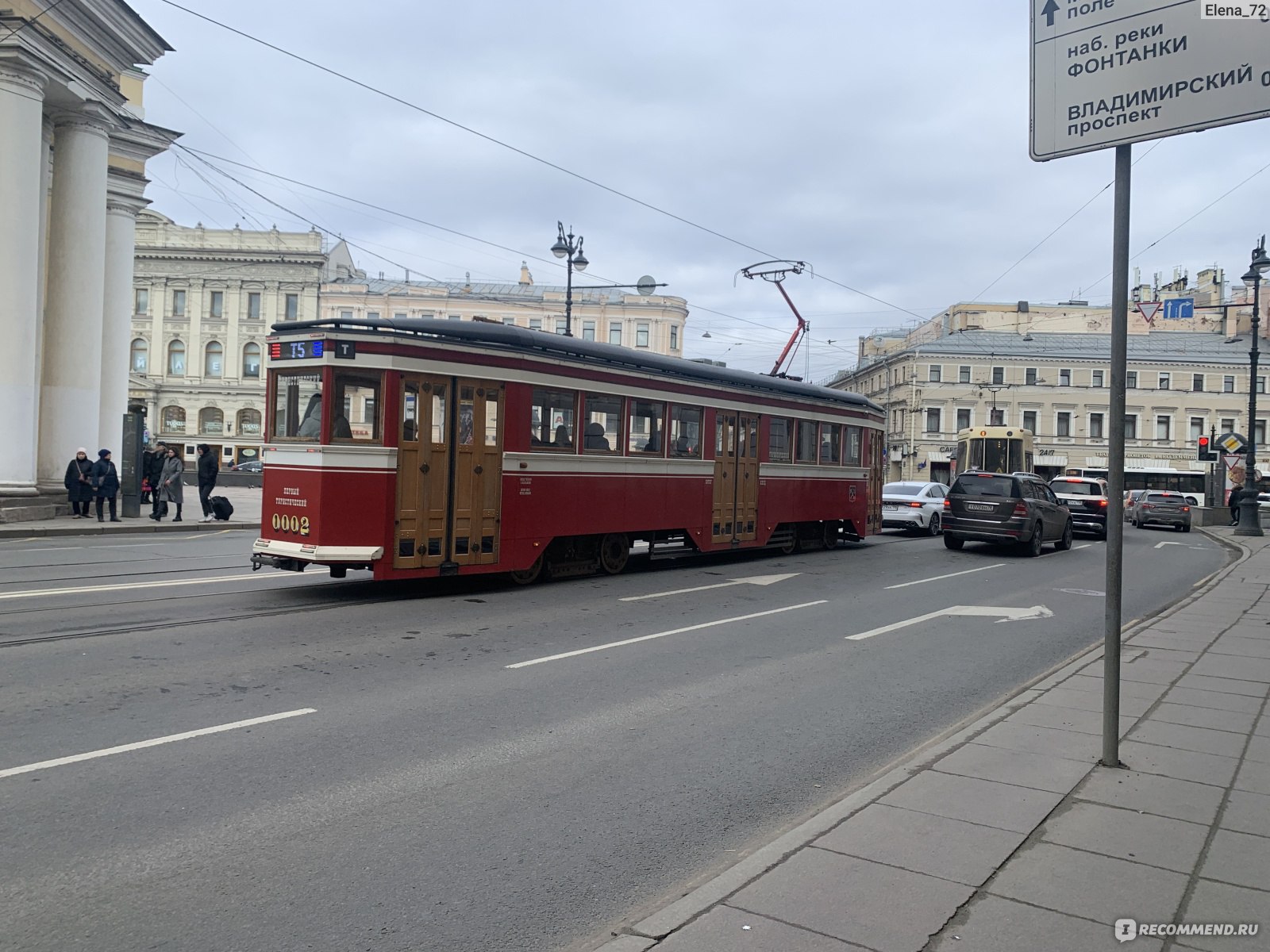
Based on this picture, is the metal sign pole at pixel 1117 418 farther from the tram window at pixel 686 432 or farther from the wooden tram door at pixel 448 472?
the tram window at pixel 686 432

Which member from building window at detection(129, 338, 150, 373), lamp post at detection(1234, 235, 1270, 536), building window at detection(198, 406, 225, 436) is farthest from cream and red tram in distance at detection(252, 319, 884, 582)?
building window at detection(129, 338, 150, 373)

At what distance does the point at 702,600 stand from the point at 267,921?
30.3 ft

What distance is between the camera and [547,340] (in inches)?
526

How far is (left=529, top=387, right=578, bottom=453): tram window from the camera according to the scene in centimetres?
1320

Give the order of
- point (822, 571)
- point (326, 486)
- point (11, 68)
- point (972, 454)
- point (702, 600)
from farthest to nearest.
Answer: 1. point (972, 454)
2. point (11, 68)
3. point (822, 571)
4. point (702, 600)
5. point (326, 486)

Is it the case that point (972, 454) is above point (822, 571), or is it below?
above

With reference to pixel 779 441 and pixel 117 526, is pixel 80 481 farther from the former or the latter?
pixel 779 441

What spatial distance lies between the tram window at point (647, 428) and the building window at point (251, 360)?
64486mm

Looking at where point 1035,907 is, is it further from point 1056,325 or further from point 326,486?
point 1056,325

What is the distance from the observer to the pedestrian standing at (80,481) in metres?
22.3

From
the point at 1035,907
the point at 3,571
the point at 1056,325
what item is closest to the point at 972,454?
the point at 3,571

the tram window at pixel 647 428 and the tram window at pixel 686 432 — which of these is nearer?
the tram window at pixel 647 428

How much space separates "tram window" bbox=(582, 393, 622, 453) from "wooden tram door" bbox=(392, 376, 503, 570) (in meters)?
1.79

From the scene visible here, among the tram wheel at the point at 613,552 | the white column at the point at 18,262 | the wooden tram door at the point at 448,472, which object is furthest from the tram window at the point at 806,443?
the white column at the point at 18,262
